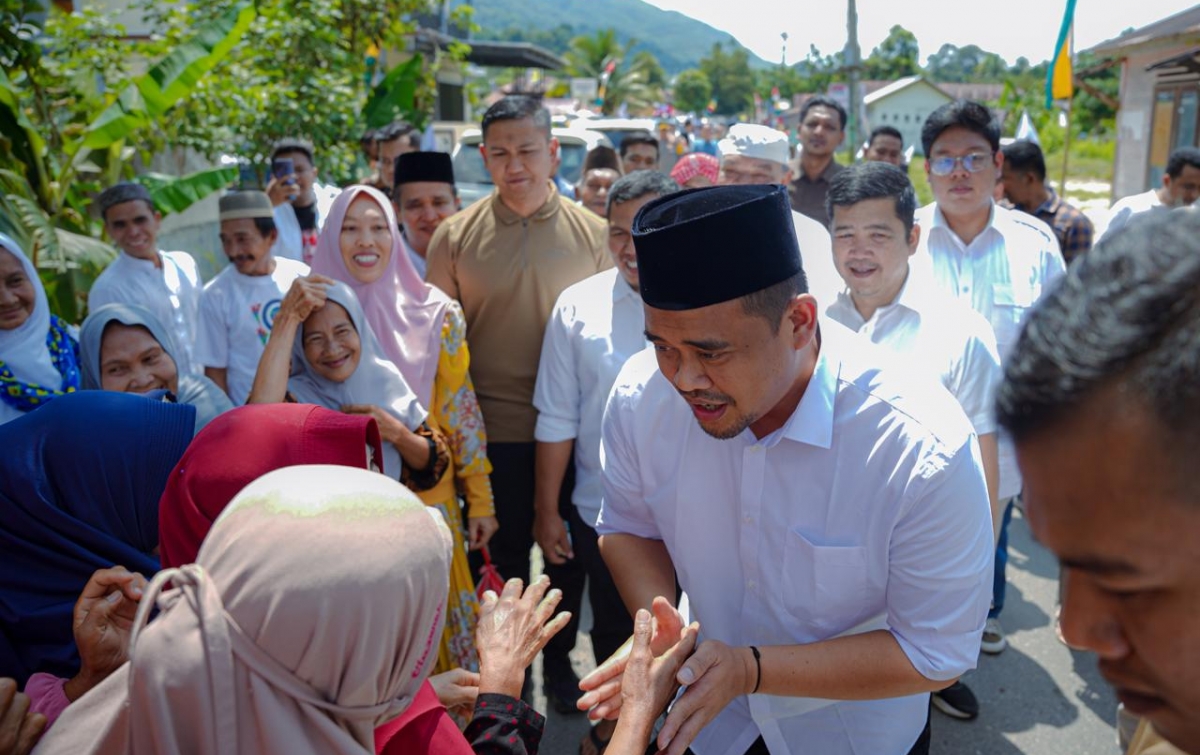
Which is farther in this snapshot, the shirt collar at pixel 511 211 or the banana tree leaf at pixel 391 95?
the banana tree leaf at pixel 391 95

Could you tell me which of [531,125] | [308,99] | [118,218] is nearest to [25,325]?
[118,218]

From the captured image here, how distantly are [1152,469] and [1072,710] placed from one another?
336 centimetres

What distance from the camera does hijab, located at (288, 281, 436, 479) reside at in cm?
310

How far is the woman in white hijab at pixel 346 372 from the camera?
3.02 metres

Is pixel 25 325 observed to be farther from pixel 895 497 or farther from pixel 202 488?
pixel 895 497

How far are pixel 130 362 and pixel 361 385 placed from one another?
2.48ft

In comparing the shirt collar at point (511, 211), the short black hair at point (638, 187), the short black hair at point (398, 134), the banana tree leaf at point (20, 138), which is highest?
the banana tree leaf at point (20, 138)

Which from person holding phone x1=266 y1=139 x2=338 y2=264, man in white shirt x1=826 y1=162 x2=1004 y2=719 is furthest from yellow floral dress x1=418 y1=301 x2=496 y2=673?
person holding phone x1=266 y1=139 x2=338 y2=264

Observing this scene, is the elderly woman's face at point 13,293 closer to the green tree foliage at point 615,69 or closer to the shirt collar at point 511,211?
the shirt collar at point 511,211

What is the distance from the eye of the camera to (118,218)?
16.4 ft

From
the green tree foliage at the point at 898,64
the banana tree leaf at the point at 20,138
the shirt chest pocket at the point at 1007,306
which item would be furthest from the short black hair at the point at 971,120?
the green tree foliage at the point at 898,64

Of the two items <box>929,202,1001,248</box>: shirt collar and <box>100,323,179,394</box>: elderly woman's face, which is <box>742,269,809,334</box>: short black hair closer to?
<box>100,323,179,394</box>: elderly woman's face

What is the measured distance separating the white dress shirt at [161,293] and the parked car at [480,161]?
5176 mm

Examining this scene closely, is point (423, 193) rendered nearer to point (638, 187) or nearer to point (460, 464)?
point (638, 187)
